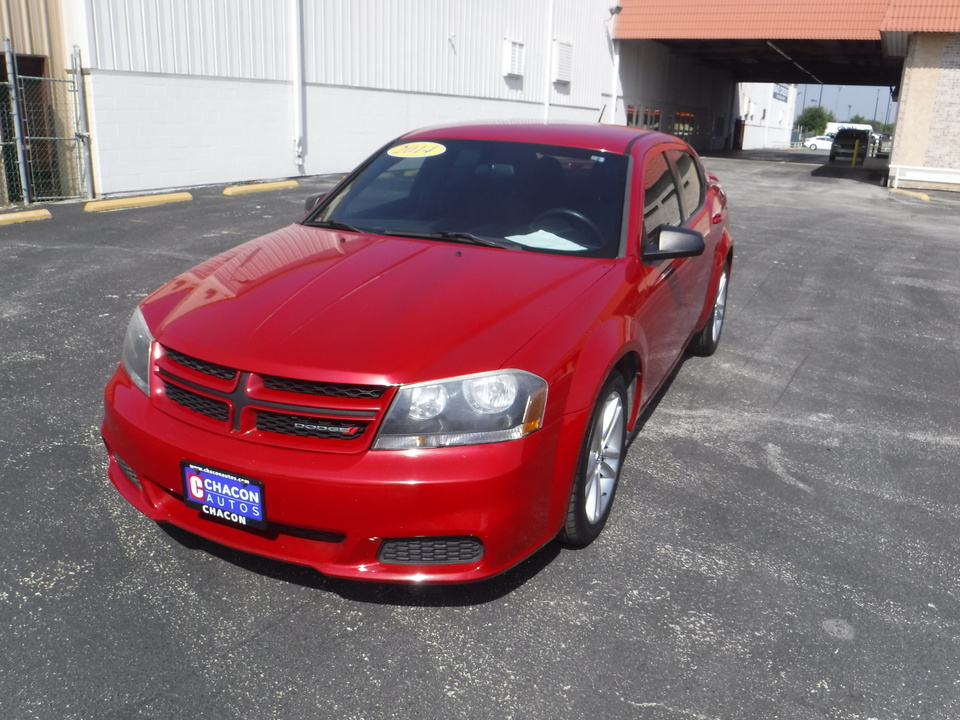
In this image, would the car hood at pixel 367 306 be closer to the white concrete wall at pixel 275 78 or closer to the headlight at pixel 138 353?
the headlight at pixel 138 353

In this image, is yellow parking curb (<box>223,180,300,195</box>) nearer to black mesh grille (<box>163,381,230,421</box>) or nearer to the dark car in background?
black mesh grille (<box>163,381,230,421</box>)

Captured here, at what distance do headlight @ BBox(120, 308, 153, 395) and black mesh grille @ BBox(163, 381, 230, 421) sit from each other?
13cm

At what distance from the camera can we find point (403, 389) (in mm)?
2744

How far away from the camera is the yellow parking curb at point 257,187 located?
14.1 meters

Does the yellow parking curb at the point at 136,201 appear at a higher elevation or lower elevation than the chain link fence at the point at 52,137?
lower

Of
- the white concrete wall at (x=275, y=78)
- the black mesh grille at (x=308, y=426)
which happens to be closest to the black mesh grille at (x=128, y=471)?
the black mesh grille at (x=308, y=426)

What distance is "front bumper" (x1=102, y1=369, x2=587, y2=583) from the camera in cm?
268

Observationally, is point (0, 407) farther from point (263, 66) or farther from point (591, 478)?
point (263, 66)

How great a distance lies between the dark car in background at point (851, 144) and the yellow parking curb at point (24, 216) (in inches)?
1291

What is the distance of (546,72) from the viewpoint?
2480 centimetres

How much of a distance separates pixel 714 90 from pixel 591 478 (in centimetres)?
4274

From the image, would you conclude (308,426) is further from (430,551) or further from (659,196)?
(659,196)

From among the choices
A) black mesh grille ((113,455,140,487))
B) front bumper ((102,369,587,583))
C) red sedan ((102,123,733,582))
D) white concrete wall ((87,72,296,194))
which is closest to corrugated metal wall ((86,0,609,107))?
white concrete wall ((87,72,296,194))

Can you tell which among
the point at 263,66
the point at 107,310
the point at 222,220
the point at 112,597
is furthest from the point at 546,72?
the point at 112,597
